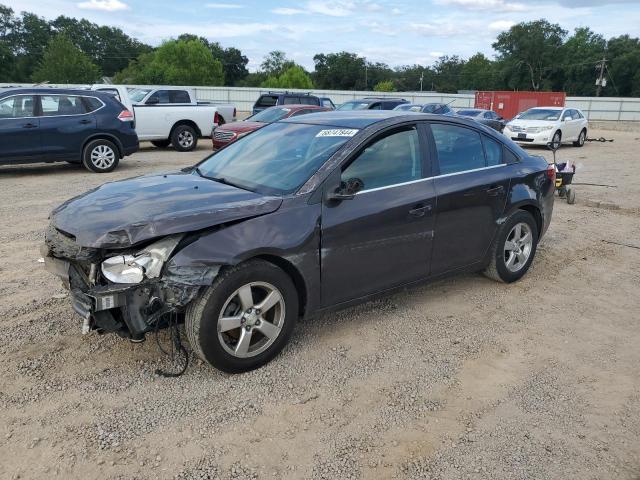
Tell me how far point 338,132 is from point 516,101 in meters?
32.9

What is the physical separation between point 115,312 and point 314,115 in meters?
2.57

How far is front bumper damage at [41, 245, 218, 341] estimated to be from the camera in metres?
3.09

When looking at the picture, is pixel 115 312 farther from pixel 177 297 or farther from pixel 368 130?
pixel 368 130

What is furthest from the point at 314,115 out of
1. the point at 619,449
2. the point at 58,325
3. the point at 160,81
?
the point at 160,81

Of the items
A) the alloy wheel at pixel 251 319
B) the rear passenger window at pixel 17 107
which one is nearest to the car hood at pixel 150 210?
the alloy wheel at pixel 251 319

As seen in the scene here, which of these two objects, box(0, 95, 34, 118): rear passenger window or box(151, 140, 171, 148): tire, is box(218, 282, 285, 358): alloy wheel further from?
box(151, 140, 171, 148): tire

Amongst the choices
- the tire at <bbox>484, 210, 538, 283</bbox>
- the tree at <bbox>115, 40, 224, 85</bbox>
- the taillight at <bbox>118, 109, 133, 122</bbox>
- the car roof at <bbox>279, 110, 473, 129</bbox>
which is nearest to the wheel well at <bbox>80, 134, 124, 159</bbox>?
the taillight at <bbox>118, 109, 133, 122</bbox>

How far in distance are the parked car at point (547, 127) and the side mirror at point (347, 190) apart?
55.1 feet

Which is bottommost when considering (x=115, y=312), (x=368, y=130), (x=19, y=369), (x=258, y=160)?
(x=19, y=369)

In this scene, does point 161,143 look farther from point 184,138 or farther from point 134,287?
point 134,287

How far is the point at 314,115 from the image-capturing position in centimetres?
486

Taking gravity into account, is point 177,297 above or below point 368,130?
below

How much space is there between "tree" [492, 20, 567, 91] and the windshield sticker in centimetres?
9535

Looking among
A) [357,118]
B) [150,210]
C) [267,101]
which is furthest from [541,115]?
[150,210]
